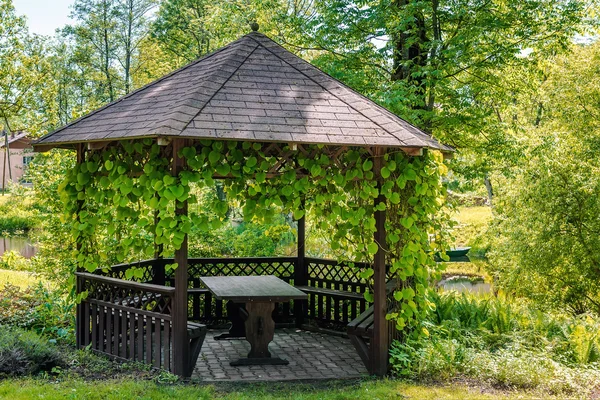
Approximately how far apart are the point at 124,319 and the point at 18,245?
20.6 meters

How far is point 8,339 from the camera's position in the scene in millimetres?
6434

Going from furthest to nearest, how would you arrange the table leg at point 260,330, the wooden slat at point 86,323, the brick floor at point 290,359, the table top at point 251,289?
the wooden slat at point 86,323, the table leg at point 260,330, the table top at point 251,289, the brick floor at point 290,359

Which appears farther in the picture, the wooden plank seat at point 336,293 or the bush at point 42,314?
the wooden plank seat at point 336,293

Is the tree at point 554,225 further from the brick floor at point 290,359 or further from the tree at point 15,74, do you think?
the tree at point 15,74

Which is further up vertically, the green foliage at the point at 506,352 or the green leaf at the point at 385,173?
the green leaf at the point at 385,173

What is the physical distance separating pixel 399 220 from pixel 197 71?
10.1 ft

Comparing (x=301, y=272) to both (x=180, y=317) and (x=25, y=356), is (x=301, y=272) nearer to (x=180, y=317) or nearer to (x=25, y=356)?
(x=180, y=317)

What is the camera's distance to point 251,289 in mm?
7512

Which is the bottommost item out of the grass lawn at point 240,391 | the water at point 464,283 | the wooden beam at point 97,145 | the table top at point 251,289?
the water at point 464,283

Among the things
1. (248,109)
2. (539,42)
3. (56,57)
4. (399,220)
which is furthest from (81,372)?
(56,57)

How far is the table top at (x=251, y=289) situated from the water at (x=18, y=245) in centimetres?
1606

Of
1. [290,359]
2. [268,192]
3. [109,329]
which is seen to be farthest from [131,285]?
[290,359]

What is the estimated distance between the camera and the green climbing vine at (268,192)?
20.2ft

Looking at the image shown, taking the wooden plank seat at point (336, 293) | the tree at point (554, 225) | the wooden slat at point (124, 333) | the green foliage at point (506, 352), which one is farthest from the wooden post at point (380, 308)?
the tree at point (554, 225)
